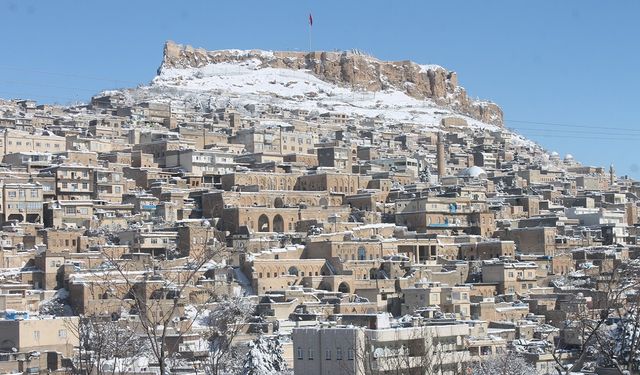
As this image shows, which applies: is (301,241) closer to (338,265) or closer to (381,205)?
(338,265)

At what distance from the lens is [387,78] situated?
382ft

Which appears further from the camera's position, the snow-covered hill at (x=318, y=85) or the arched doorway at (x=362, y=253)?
the snow-covered hill at (x=318, y=85)

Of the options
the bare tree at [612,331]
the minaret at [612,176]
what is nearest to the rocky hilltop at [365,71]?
the minaret at [612,176]

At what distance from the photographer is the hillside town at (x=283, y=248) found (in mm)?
30234

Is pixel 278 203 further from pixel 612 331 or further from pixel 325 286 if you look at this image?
pixel 612 331

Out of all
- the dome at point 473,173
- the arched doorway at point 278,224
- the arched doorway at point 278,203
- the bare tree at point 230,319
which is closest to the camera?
the bare tree at point 230,319

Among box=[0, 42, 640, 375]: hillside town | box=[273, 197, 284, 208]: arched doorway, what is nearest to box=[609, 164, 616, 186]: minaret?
box=[0, 42, 640, 375]: hillside town

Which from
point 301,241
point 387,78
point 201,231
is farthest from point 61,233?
point 387,78

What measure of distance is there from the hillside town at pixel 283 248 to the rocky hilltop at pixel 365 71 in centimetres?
3282

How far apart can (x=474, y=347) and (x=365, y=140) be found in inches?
1841

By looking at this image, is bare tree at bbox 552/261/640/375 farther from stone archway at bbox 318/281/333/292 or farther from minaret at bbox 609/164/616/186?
minaret at bbox 609/164/616/186

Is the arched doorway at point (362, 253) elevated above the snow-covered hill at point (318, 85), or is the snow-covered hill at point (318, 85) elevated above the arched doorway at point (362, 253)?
the snow-covered hill at point (318, 85)

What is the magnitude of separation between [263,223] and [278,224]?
2.36ft

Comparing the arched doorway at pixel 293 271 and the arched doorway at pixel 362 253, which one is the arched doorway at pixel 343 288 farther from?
the arched doorway at pixel 362 253
